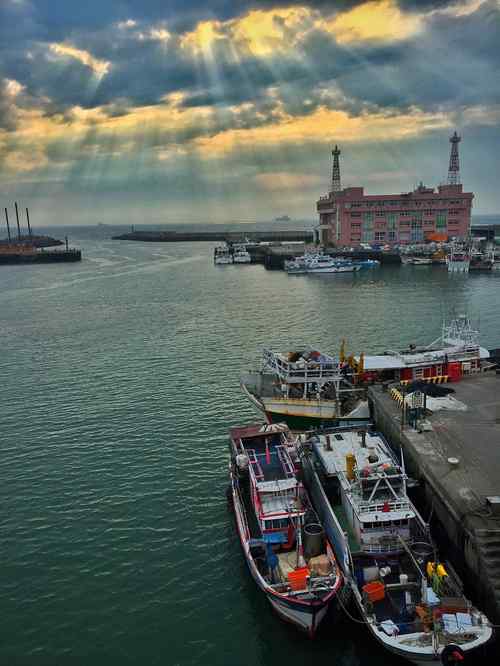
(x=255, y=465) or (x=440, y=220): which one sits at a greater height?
(x=440, y=220)

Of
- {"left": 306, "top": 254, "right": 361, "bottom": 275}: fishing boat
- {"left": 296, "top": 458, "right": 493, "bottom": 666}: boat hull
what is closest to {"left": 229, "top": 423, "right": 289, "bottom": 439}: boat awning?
{"left": 296, "top": 458, "right": 493, "bottom": 666}: boat hull

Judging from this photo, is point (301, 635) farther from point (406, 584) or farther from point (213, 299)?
point (213, 299)

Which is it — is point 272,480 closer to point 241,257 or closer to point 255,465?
point 255,465

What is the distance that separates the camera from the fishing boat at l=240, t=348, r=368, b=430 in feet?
98.5

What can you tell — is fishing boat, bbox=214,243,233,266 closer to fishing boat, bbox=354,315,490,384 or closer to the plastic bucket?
fishing boat, bbox=354,315,490,384

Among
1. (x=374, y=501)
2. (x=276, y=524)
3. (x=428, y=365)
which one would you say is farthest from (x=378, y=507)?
(x=428, y=365)

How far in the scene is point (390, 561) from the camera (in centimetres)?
1755

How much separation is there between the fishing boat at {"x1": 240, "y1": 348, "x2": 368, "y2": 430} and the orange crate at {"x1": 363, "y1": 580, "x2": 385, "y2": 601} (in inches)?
557

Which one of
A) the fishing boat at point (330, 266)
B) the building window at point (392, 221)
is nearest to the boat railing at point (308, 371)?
the fishing boat at point (330, 266)

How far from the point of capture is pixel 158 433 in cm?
3053

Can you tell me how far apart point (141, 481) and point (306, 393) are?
438 inches

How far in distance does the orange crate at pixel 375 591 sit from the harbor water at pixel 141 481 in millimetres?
1179

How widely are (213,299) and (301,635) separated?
68054mm

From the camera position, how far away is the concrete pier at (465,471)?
16094mm
